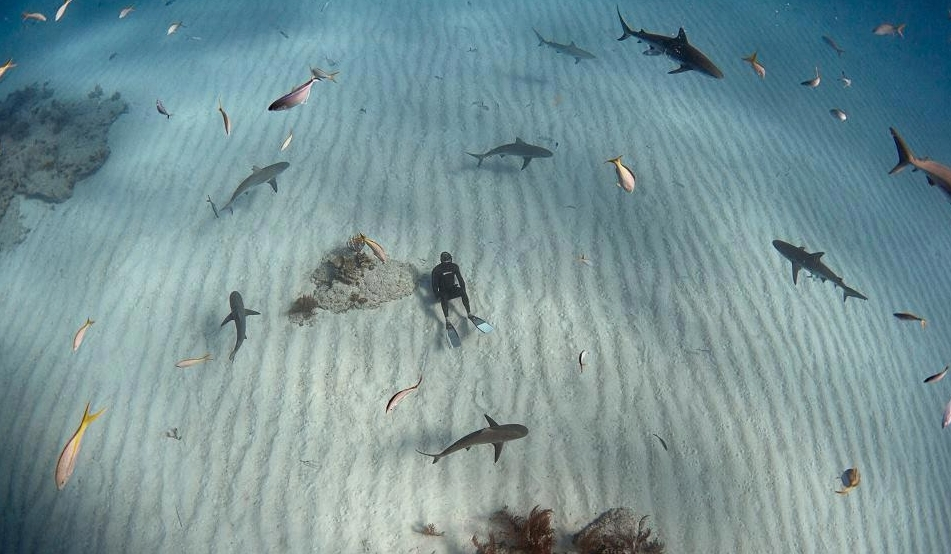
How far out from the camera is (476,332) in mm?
5066

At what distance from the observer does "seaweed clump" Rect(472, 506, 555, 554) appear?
11.7 feet

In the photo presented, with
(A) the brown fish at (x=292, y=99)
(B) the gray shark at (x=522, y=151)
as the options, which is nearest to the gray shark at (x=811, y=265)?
(B) the gray shark at (x=522, y=151)

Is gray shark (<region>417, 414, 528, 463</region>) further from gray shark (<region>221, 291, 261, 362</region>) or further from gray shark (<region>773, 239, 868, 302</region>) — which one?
gray shark (<region>773, 239, 868, 302</region>)

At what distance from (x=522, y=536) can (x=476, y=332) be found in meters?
2.09

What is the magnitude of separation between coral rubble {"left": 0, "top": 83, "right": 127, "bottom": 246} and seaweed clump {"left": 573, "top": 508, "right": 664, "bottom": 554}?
9.64 m

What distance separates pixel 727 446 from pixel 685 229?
10.1ft

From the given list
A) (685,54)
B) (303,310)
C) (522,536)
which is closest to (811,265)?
(685,54)

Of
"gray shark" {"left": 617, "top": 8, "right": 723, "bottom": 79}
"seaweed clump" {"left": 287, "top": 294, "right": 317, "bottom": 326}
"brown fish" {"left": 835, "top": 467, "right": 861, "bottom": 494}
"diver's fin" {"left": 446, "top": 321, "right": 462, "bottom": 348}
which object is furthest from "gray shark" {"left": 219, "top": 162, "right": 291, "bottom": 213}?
"brown fish" {"left": 835, "top": 467, "right": 861, "bottom": 494}

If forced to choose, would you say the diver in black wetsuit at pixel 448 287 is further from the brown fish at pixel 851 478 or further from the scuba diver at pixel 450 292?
the brown fish at pixel 851 478

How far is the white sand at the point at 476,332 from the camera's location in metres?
4.19

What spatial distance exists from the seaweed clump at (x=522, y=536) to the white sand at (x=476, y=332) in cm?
17

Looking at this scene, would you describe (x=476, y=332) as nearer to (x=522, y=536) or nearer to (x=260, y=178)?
(x=522, y=536)

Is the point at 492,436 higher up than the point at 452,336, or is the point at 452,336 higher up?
the point at 492,436

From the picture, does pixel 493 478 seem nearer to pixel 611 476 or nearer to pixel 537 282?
pixel 611 476
